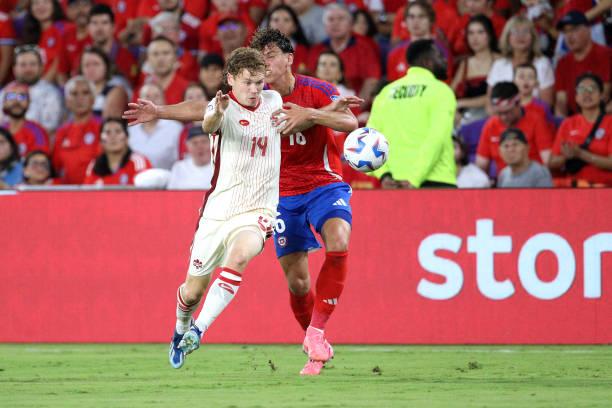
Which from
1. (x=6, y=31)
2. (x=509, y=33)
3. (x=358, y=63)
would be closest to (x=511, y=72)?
(x=509, y=33)

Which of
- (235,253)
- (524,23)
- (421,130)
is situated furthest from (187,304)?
(524,23)

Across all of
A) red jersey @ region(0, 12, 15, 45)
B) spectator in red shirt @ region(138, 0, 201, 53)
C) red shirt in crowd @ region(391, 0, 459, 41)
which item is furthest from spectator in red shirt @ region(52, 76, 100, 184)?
red shirt in crowd @ region(391, 0, 459, 41)

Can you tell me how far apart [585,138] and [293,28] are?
404cm

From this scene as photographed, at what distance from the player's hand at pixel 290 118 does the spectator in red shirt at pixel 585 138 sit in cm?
488

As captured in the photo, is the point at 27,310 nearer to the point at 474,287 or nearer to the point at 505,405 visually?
the point at 474,287

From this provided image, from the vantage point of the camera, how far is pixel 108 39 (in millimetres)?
16406

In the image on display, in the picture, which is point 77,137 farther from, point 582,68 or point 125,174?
point 582,68

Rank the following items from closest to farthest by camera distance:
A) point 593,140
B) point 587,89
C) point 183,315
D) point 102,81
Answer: point 183,315, point 593,140, point 587,89, point 102,81

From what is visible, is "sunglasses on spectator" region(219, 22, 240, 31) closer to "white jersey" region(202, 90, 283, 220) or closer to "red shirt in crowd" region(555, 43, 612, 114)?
"red shirt in crowd" region(555, 43, 612, 114)

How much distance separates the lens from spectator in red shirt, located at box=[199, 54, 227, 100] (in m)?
14.7

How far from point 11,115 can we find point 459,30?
5.62 meters

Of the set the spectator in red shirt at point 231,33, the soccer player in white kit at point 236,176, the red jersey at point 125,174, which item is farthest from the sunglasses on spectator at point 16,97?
the soccer player in white kit at point 236,176

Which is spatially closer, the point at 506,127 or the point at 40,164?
the point at 506,127

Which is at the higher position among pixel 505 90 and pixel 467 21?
pixel 467 21
